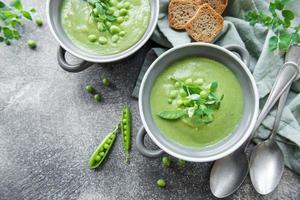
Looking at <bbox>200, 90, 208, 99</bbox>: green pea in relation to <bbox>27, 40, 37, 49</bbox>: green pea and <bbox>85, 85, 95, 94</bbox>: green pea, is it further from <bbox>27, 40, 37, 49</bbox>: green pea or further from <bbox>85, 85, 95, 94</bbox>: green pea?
<bbox>27, 40, 37, 49</bbox>: green pea

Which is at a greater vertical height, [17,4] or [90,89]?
[17,4]

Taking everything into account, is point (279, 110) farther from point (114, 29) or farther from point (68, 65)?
point (68, 65)

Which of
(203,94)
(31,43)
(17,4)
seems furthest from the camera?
(31,43)

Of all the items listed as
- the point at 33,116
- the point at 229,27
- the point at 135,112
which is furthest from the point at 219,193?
the point at 33,116

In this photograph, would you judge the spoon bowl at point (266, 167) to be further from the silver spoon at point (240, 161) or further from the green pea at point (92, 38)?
the green pea at point (92, 38)

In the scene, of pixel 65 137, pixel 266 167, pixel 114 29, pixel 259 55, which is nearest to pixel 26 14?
pixel 114 29

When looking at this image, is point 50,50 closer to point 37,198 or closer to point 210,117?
point 37,198
